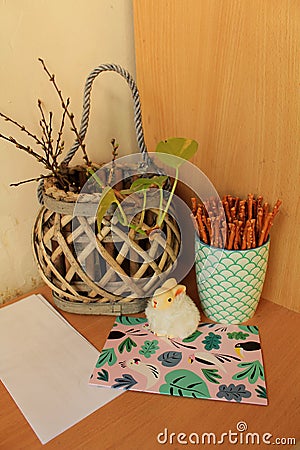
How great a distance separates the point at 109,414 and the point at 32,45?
Answer: 0.58 metres

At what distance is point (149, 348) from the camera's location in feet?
2.10

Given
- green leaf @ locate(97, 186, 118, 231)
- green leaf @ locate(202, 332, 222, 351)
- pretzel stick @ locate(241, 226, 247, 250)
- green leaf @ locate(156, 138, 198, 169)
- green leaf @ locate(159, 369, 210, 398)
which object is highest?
green leaf @ locate(156, 138, 198, 169)

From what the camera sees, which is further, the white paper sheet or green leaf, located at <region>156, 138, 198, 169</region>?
green leaf, located at <region>156, 138, 198, 169</region>

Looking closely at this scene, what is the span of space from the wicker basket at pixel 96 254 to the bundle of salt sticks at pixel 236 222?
5 centimetres

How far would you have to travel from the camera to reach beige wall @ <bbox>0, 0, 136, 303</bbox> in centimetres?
71

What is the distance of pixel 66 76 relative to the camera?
778mm

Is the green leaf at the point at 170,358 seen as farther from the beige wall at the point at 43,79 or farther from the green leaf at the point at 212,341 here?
the beige wall at the point at 43,79

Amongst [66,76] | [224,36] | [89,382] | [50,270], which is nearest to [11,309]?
[50,270]

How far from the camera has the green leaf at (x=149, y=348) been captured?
24.8 inches

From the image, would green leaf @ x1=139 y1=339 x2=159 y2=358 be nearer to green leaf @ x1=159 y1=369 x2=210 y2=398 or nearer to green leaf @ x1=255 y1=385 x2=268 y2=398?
green leaf @ x1=159 y1=369 x2=210 y2=398

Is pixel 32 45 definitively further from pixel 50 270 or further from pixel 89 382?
pixel 89 382

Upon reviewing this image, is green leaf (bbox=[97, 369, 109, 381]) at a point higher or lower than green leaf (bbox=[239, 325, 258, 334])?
higher

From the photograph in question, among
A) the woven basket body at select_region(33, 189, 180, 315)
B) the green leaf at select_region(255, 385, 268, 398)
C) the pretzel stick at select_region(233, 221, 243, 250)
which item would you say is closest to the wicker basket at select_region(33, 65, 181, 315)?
the woven basket body at select_region(33, 189, 180, 315)

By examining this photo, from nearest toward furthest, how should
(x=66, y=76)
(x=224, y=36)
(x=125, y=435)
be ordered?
(x=125, y=435), (x=224, y=36), (x=66, y=76)
